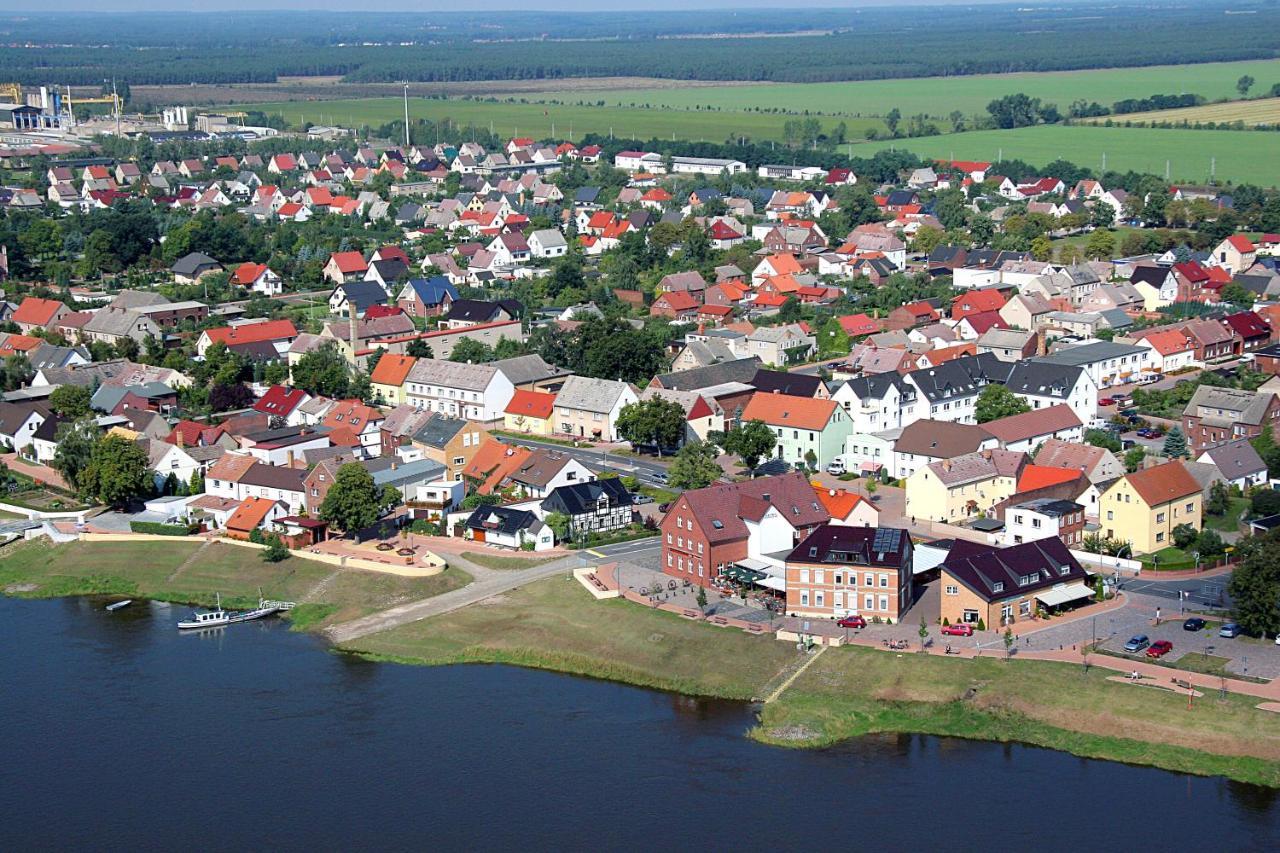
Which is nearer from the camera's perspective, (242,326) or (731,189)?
(242,326)

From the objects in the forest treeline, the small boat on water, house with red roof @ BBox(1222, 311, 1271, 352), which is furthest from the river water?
the forest treeline

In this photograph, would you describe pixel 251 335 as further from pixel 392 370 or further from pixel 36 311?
pixel 36 311

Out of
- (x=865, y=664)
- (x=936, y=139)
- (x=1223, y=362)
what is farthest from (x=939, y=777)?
(x=936, y=139)

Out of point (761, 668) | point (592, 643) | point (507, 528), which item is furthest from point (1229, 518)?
point (507, 528)

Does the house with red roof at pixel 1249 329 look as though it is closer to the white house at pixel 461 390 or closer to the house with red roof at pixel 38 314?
the white house at pixel 461 390

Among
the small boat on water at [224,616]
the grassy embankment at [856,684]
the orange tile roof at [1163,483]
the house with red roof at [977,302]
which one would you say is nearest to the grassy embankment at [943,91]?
the house with red roof at [977,302]

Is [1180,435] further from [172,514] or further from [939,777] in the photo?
[172,514]

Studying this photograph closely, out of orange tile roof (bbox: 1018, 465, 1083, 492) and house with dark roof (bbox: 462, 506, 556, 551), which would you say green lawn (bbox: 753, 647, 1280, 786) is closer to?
house with dark roof (bbox: 462, 506, 556, 551)
